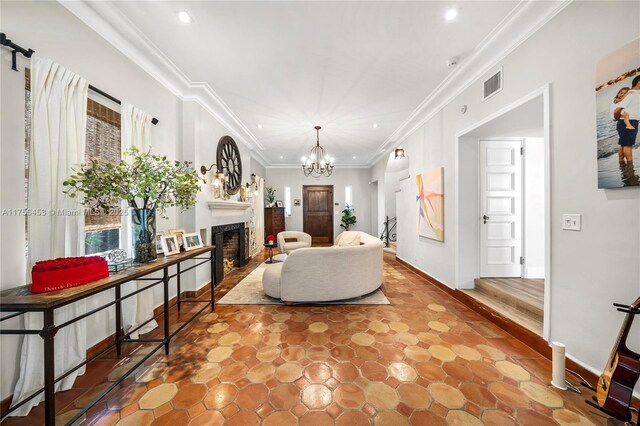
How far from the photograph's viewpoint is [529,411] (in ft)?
4.84

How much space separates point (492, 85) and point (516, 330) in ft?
8.78

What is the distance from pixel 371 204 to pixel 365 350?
7.17 m

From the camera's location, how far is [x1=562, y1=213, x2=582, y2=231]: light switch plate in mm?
1762

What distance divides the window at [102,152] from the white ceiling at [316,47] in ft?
3.05

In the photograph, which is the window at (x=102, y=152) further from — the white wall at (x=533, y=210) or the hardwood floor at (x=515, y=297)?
the white wall at (x=533, y=210)

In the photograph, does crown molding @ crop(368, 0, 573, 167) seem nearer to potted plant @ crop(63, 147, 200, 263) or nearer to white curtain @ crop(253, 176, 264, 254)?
potted plant @ crop(63, 147, 200, 263)

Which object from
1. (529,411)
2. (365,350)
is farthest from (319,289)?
(529,411)

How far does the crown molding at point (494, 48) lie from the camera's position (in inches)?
76.9

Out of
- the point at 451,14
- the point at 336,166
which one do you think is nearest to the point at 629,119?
the point at 451,14

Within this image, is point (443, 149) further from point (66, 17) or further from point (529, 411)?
point (66, 17)

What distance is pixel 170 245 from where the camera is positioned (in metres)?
2.43

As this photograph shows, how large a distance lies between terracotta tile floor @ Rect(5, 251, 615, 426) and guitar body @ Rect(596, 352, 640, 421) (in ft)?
0.46

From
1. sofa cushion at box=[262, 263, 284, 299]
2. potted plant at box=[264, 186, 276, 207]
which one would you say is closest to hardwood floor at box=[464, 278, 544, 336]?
sofa cushion at box=[262, 263, 284, 299]

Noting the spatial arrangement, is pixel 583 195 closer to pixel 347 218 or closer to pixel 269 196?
pixel 347 218
